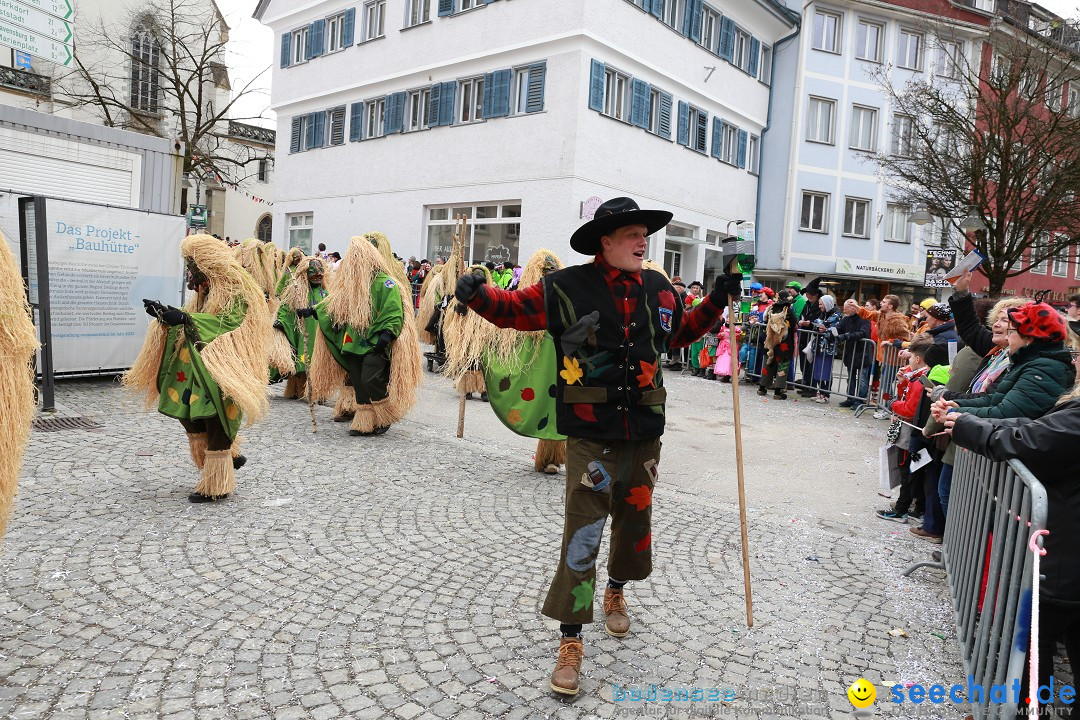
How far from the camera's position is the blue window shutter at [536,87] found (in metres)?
18.8

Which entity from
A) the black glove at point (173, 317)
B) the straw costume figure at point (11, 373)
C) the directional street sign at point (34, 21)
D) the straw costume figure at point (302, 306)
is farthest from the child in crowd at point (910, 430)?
the directional street sign at point (34, 21)

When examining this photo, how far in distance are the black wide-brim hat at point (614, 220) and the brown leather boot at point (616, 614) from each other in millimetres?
1650

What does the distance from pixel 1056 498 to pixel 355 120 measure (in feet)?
78.5

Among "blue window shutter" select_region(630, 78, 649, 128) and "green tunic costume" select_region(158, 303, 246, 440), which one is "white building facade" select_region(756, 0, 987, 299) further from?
"green tunic costume" select_region(158, 303, 246, 440)

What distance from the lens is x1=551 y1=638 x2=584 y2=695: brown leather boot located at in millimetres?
2990

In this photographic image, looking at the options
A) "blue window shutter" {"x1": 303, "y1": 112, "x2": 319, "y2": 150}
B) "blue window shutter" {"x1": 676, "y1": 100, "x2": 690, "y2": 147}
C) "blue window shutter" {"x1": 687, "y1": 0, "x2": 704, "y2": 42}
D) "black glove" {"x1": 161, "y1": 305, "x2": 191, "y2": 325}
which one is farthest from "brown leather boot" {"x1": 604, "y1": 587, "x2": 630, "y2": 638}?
"blue window shutter" {"x1": 303, "y1": 112, "x2": 319, "y2": 150}

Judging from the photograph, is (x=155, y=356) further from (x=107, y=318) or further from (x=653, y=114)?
(x=653, y=114)

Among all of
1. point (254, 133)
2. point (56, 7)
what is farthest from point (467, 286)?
point (254, 133)

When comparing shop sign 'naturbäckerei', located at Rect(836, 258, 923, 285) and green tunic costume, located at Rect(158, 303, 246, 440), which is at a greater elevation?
shop sign 'naturbäckerei', located at Rect(836, 258, 923, 285)

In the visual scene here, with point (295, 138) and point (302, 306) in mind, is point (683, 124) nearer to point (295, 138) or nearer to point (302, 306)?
point (295, 138)

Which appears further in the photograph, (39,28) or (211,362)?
(39,28)

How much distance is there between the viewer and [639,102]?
1972 cm

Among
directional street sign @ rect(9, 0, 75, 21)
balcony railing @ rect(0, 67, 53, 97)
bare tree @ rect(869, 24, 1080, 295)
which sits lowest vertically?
directional street sign @ rect(9, 0, 75, 21)

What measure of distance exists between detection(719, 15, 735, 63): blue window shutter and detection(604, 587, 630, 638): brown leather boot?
2256 cm
